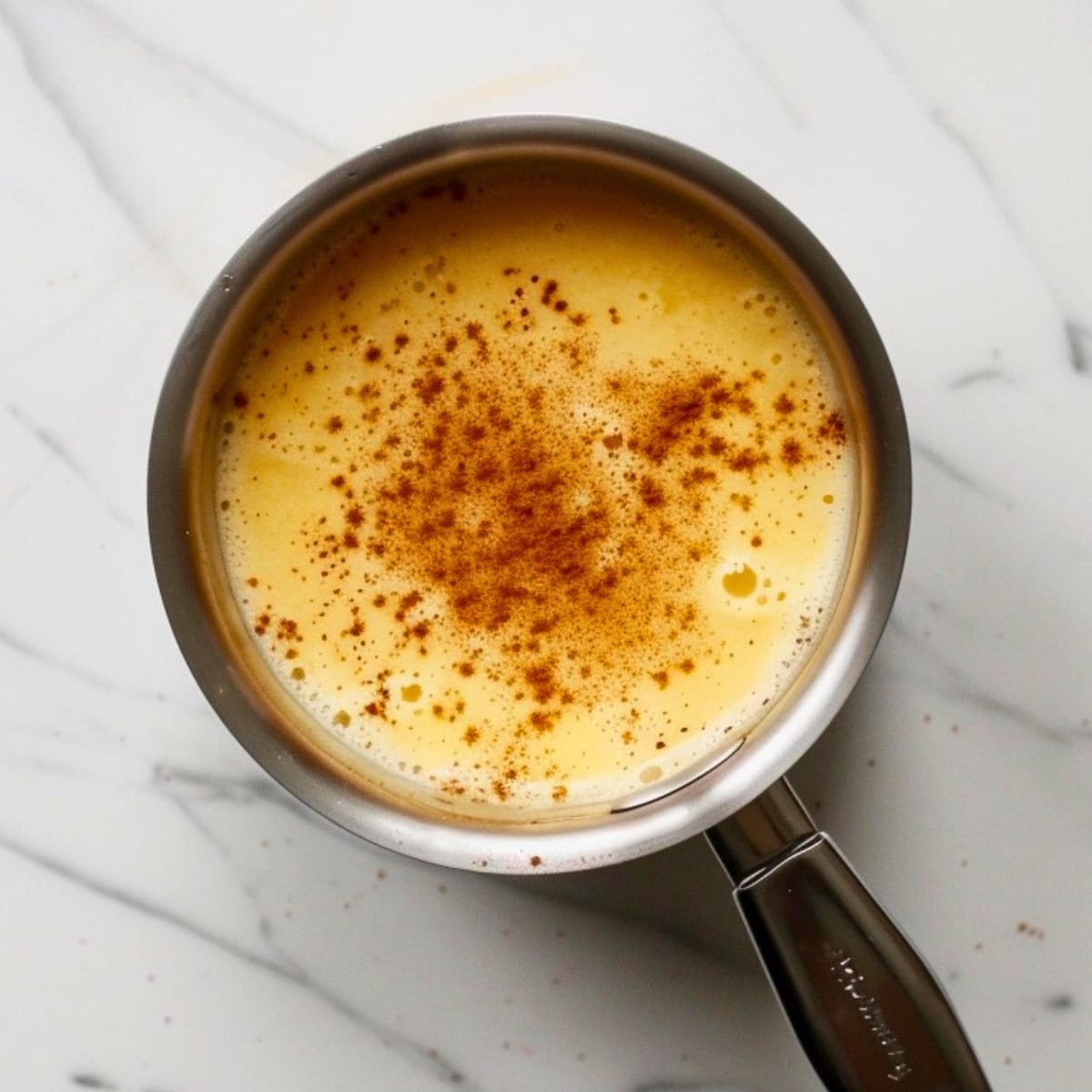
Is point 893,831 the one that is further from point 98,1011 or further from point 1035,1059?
point 98,1011

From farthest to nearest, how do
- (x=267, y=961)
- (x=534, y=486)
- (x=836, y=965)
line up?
(x=267, y=961) → (x=534, y=486) → (x=836, y=965)

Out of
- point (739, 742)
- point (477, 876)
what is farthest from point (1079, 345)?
point (477, 876)

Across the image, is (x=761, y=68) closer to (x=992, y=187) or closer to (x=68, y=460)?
(x=992, y=187)

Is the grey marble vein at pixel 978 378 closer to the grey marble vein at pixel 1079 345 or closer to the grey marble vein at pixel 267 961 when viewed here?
the grey marble vein at pixel 1079 345

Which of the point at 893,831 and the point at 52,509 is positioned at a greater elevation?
the point at 52,509

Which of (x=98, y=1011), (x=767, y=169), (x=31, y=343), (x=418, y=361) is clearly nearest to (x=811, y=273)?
(x=767, y=169)

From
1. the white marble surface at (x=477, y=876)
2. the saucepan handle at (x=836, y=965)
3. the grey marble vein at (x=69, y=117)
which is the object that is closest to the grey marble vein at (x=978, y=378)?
the white marble surface at (x=477, y=876)
